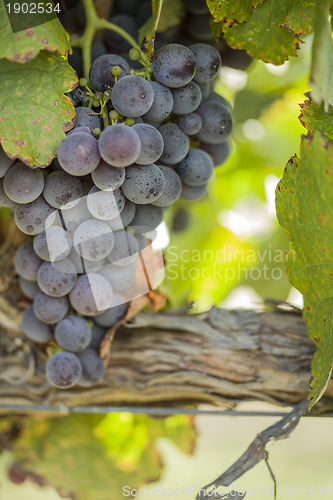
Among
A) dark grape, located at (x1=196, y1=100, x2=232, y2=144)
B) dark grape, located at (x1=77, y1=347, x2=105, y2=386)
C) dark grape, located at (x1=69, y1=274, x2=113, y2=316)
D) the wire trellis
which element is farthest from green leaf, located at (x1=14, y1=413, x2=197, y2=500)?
dark grape, located at (x1=196, y1=100, x2=232, y2=144)

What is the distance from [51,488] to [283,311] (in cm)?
58

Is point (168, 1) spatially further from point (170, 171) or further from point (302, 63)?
point (302, 63)

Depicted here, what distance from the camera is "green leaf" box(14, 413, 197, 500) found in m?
1.00

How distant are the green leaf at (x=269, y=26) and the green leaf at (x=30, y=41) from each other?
22 centimetres

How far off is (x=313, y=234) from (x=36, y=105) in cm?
36

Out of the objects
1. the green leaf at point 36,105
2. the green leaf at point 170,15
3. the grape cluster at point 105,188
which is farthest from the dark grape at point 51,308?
the green leaf at point 170,15

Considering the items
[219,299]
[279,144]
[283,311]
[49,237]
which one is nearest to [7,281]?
[49,237]

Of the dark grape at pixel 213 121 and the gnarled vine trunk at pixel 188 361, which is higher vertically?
the dark grape at pixel 213 121

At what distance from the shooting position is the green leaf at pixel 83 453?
1003mm

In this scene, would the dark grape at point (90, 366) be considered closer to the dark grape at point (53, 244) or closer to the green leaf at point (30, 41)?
the dark grape at point (53, 244)

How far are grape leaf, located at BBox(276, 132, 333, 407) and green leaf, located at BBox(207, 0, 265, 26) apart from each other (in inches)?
8.4

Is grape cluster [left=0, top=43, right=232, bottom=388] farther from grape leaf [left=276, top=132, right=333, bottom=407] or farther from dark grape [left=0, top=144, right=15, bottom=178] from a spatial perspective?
grape leaf [left=276, top=132, right=333, bottom=407]

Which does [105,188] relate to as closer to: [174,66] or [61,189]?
[61,189]

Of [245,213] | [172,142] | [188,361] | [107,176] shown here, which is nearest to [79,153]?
[107,176]
